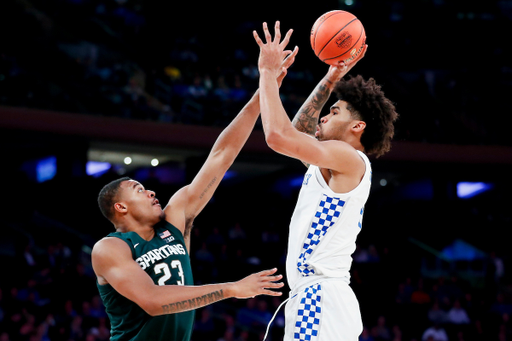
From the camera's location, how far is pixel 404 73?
66.0 feet

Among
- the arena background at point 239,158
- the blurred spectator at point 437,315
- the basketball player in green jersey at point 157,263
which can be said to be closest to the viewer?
the basketball player in green jersey at point 157,263

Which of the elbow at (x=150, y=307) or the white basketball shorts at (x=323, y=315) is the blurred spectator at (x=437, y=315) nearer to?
the white basketball shorts at (x=323, y=315)

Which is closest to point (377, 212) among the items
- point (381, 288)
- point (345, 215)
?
point (381, 288)

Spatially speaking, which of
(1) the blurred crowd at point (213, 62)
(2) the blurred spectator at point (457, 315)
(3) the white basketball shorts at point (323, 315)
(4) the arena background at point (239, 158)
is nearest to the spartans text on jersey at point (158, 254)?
(3) the white basketball shorts at point (323, 315)

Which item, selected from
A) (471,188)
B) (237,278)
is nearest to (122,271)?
(237,278)

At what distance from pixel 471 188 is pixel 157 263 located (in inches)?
700

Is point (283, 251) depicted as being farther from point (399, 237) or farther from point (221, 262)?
point (399, 237)

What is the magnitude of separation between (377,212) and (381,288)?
3.51m

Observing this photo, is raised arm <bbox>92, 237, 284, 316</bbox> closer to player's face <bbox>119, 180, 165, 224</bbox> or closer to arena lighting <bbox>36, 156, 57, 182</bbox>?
player's face <bbox>119, 180, 165, 224</bbox>

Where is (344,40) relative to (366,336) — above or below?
above

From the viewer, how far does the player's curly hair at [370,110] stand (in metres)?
4.00

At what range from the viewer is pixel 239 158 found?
17.1 metres

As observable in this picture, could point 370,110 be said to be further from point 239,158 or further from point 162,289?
point 239,158

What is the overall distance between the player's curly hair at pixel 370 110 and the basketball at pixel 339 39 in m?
0.29
